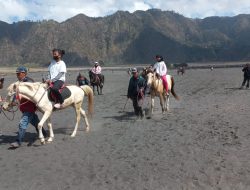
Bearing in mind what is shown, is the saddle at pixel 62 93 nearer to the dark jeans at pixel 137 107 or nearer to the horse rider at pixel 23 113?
the horse rider at pixel 23 113

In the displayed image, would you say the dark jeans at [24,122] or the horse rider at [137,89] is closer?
the dark jeans at [24,122]

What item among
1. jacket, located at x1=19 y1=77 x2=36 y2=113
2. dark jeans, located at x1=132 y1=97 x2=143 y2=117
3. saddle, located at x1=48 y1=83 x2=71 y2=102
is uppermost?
saddle, located at x1=48 y1=83 x2=71 y2=102

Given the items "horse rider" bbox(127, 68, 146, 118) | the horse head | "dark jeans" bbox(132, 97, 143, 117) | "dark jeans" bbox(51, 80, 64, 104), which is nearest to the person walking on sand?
"dark jeans" bbox(51, 80, 64, 104)

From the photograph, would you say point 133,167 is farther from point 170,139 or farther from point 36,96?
point 36,96

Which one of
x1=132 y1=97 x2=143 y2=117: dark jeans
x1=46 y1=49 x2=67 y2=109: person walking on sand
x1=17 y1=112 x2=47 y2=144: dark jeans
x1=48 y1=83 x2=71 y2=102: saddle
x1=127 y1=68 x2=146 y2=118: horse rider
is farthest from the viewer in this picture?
x1=132 y1=97 x2=143 y2=117: dark jeans

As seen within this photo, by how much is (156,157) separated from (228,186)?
2.22 meters

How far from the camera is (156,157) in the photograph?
881cm

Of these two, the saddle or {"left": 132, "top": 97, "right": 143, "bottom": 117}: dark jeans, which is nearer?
the saddle

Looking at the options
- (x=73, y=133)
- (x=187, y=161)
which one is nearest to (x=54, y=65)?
(x=73, y=133)

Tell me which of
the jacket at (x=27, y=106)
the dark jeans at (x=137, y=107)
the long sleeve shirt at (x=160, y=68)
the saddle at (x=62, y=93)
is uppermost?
the long sleeve shirt at (x=160, y=68)

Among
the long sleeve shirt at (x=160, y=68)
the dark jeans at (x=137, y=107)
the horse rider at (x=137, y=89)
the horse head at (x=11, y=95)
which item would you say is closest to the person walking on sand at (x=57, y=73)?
the horse head at (x=11, y=95)

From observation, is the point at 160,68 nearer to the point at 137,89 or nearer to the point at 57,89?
the point at 137,89

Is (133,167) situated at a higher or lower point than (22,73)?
lower

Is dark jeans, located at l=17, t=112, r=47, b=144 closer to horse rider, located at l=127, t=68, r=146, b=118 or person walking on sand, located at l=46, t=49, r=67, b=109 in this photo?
person walking on sand, located at l=46, t=49, r=67, b=109
